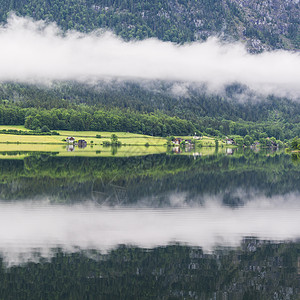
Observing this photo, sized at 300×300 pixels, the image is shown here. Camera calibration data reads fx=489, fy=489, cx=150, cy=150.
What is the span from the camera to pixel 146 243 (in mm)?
26516

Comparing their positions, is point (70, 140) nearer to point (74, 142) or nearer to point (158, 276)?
point (74, 142)

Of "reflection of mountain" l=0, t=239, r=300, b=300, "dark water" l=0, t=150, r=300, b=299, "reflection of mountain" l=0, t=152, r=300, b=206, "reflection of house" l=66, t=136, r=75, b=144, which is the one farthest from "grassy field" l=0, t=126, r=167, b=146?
"reflection of mountain" l=0, t=239, r=300, b=300

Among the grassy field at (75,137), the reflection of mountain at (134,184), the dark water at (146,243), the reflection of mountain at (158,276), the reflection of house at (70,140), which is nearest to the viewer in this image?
the reflection of mountain at (158,276)

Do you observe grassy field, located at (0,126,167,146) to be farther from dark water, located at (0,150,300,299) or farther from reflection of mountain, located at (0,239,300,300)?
reflection of mountain, located at (0,239,300,300)

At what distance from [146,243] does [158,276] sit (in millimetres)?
4757

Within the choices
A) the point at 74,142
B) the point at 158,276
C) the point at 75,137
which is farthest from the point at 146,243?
the point at 75,137

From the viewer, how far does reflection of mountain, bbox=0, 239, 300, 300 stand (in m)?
20.1

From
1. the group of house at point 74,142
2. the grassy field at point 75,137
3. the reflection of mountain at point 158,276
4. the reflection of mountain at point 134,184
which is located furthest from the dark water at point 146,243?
the group of house at point 74,142

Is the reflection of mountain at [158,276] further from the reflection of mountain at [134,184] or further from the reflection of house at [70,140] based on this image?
the reflection of house at [70,140]

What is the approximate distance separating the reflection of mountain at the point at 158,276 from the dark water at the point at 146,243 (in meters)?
0.04

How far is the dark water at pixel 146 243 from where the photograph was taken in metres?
20.7

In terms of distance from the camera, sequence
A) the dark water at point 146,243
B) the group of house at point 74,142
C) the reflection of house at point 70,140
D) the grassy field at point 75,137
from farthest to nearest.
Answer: the reflection of house at point 70,140 → the group of house at point 74,142 → the grassy field at point 75,137 → the dark water at point 146,243

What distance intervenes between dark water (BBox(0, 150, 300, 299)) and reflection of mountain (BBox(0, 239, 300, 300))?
0.04 meters

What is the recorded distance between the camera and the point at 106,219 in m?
32.0
